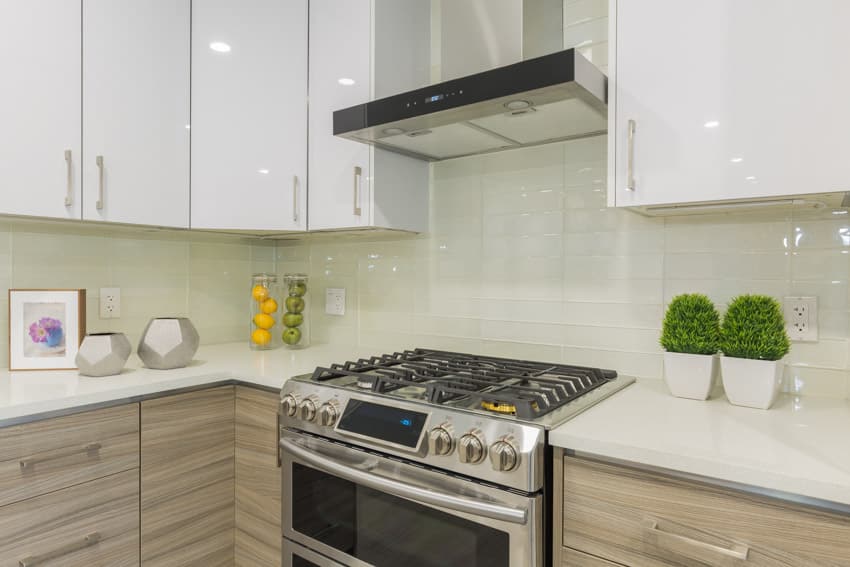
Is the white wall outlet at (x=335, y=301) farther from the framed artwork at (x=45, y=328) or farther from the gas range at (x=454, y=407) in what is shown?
the framed artwork at (x=45, y=328)

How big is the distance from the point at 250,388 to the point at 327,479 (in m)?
0.46

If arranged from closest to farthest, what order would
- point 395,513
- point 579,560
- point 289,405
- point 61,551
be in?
1. point 579,560
2. point 395,513
3. point 61,551
4. point 289,405

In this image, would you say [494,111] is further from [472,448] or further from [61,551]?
[61,551]

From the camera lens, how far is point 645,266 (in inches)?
60.5

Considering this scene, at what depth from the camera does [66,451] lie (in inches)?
52.5

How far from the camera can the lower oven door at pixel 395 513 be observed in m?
1.04

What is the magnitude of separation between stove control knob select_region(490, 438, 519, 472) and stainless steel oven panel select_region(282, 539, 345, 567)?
627 millimetres

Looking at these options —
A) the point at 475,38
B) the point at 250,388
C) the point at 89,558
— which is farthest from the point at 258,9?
the point at 89,558

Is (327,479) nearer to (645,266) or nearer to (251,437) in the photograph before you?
(251,437)

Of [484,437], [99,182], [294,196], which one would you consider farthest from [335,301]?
[484,437]

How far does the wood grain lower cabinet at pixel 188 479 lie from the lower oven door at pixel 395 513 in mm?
313

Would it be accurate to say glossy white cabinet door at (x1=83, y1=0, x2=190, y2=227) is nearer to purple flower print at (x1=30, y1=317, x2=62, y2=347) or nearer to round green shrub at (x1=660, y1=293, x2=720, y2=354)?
purple flower print at (x1=30, y1=317, x2=62, y2=347)

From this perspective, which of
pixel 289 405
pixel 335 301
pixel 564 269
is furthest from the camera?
pixel 335 301

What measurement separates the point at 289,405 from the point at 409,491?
472 mm
